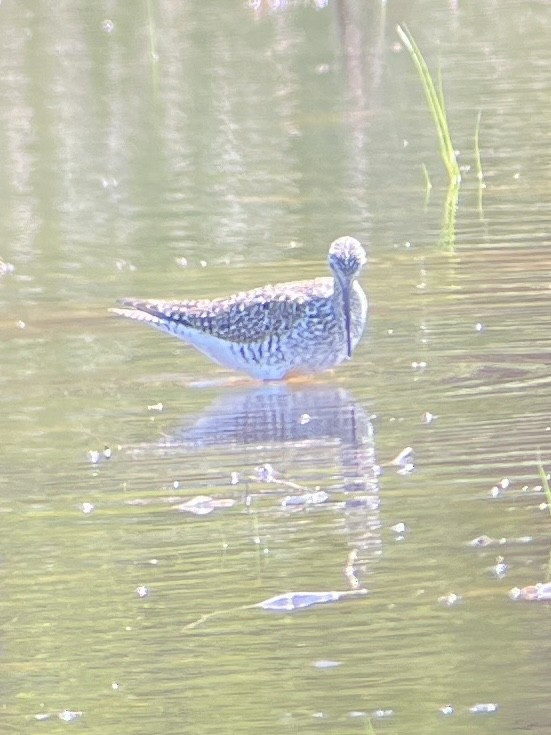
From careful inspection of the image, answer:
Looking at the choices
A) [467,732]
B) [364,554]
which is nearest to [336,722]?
[467,732]

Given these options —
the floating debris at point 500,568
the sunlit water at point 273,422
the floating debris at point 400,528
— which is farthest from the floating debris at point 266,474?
the floating debris at point 500,568

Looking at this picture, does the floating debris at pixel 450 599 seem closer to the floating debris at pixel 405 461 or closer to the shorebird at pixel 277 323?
the floating debris at pixel 405 461

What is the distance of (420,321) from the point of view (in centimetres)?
1004

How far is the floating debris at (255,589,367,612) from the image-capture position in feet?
20.9

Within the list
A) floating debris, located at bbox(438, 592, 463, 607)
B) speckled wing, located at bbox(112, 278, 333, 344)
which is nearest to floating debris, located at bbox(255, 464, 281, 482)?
floating debris, located at bbox(438, 592, 463, 607)

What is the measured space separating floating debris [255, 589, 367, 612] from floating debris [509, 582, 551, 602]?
46cm

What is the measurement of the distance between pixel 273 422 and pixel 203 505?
1489mm

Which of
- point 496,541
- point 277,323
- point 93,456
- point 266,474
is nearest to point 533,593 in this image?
point 496,541

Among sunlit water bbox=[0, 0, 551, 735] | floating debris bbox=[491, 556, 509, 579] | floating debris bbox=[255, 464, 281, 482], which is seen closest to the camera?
sunlit water bbox=[0, 0, 551, 735]

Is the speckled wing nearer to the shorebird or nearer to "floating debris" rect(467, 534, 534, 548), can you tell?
the shorebird

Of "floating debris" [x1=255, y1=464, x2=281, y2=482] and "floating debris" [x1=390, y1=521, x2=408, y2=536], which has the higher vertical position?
"floating debris" [x1=390, y1=521, x2=408, y2=536]

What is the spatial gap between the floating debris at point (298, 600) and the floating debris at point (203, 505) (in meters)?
1.00

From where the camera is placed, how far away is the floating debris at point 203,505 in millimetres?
7395

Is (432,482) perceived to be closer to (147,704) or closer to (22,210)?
(147,704)
